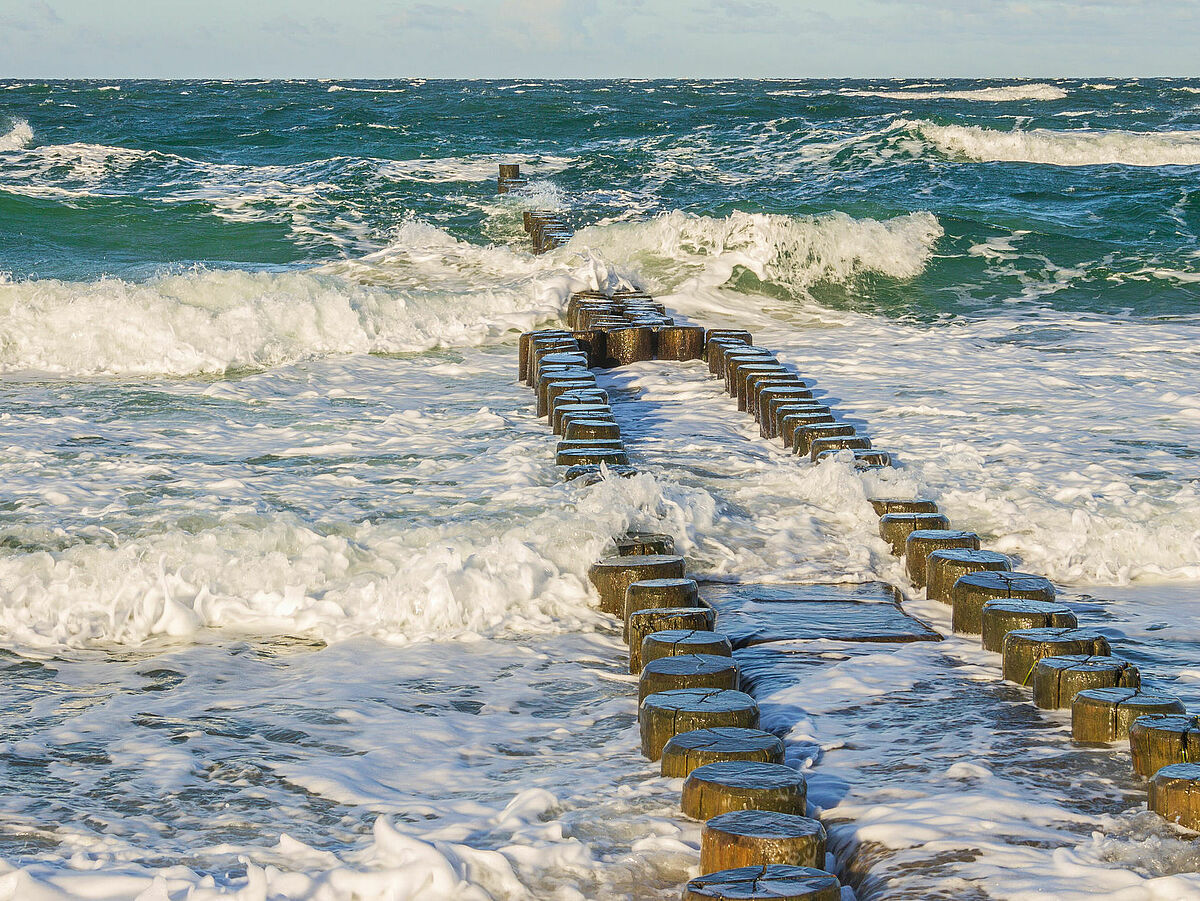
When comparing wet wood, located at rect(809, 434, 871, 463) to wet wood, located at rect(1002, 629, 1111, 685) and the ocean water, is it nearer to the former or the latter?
the ocean water

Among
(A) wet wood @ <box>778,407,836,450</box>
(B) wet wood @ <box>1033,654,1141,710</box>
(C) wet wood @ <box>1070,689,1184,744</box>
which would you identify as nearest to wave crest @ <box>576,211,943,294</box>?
(A) wet wood @ <box>778,407,836,450</box>

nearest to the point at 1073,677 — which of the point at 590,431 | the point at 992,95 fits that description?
the point at 590,431

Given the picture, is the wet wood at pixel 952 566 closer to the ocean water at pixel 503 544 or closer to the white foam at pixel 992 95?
the ocean water at pixel 503 544

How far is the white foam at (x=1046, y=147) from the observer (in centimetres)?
2445

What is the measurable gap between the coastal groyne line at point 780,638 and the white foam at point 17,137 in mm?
21401

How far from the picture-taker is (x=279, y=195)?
59.8ft

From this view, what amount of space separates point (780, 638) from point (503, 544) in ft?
3.90

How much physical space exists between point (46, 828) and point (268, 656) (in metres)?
1.32

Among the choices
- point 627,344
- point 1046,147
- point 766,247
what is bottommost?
point 627,344

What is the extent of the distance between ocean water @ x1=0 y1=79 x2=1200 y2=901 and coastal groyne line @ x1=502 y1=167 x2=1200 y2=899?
100mm

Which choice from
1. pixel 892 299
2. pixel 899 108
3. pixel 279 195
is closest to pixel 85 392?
pixel 892 299

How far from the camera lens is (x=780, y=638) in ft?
12.8

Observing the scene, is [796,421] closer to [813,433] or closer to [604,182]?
[813,433]

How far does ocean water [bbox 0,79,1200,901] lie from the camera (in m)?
2.65
